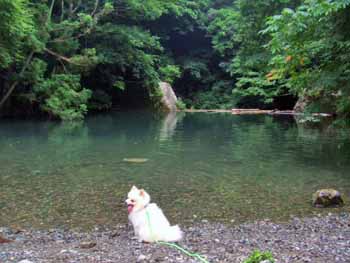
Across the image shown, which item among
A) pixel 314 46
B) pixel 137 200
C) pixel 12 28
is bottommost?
pixel 137 200

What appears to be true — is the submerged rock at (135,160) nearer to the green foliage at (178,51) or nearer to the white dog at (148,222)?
the green foliage at (178,51)

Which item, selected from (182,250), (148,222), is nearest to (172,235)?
(148,222)

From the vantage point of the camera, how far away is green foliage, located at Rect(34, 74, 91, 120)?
20.9 m

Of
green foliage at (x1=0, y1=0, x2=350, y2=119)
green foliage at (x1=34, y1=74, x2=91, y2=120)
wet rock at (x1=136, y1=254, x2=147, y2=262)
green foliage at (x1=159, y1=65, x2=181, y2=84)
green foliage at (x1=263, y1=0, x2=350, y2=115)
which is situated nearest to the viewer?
wet rock at (x1=136, y1=254, x2=147, y2=262)

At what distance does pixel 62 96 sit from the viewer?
2144 centimetres

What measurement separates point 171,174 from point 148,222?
415 cm

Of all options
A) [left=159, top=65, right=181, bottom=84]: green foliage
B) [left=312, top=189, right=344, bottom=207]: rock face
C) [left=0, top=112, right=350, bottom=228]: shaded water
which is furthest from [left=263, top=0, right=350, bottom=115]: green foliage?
[left=159, top=65, right=181, bottom=84]: green foliage

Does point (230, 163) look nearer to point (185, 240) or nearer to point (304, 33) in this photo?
point (304, 33)

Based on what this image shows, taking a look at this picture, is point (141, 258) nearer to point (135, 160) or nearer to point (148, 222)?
point (148, 222)

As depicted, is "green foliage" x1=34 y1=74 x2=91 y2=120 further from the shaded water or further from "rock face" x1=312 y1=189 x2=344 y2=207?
"rock face" x1=312 y1=189 x2=344 y2=207

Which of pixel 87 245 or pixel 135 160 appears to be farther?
pixel 135 160

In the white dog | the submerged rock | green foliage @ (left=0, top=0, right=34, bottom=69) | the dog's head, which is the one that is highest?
green foliage @ (left=0, top=0, right=34, bottom=69)

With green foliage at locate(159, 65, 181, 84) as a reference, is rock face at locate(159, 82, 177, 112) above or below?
below

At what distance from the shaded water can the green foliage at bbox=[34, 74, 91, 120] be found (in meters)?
5.59
